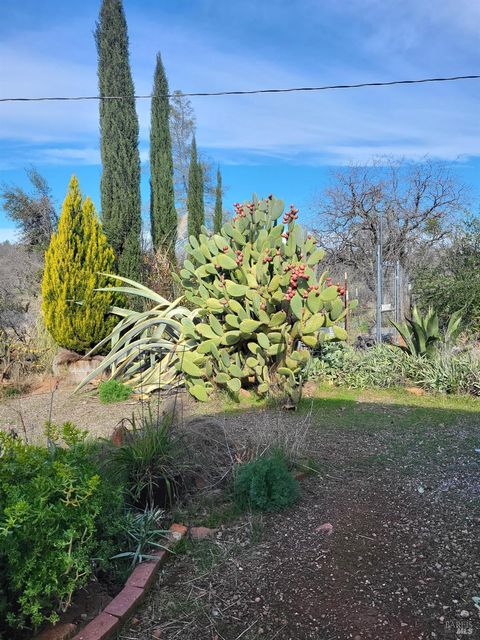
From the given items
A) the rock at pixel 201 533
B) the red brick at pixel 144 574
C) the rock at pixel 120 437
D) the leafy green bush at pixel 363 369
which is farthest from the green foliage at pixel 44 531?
the leafy green bush at pixel 363 369

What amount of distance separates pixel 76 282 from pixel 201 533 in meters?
5.19

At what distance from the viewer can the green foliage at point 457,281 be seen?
888 cm

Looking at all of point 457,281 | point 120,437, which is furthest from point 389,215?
point 120,437

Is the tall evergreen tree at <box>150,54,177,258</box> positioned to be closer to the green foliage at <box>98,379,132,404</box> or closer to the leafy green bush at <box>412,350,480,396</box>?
the green foliage at <box>98,379,132,404</box>

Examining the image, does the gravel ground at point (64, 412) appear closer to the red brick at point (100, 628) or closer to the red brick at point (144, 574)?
the red brick at point (144, 574)

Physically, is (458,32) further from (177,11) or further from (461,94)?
(177,11)

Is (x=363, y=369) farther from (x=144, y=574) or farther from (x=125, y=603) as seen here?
(x=125, y=603)

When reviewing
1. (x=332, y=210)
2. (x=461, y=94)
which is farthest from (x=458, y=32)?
(x=332, y=210)

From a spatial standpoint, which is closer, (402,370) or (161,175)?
(402,370)

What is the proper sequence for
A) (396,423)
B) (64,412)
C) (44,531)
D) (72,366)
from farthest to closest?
(72,366) → (64,412) → (396,423) → (44,531)

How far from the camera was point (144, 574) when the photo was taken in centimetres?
193

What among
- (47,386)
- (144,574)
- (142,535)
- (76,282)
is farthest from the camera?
(76,282)

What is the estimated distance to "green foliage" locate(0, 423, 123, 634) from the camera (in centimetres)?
146

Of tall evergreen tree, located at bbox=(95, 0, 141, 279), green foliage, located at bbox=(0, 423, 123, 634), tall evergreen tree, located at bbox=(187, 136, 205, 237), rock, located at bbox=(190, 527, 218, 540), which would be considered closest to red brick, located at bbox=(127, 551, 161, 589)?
green foliage, located at bbox=(0, 423, 123, 634)
